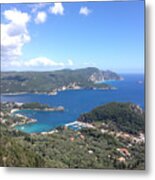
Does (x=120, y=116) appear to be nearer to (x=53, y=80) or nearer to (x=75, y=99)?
(x=75, y=99)

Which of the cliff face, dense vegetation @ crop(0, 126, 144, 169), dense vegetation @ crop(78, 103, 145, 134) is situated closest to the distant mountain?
the cliff face

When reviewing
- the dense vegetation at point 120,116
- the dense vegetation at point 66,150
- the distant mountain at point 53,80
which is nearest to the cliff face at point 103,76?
the distant mountain at point 53,80

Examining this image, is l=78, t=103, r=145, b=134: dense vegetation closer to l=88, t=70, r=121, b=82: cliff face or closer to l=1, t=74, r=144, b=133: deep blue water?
l=1, t=74, r=144, b=133: deep blue water

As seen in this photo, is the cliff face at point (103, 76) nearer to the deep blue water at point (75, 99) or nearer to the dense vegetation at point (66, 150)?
the deep blue water at point (75, 99)

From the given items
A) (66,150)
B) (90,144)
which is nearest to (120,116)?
(90,144)

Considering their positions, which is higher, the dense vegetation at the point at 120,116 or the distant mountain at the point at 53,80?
the distant mountain at the point at 53,80

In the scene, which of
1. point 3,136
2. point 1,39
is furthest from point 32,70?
point 3,136
